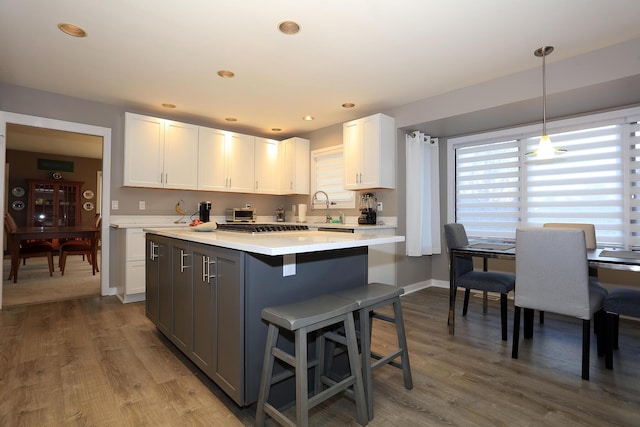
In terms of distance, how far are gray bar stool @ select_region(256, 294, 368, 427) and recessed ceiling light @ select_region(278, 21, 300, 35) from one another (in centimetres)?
191

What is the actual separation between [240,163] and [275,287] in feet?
11.3

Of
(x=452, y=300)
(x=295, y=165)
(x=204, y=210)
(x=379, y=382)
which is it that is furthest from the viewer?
(x=295, y=165)

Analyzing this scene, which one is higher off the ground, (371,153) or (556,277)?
(371,153)

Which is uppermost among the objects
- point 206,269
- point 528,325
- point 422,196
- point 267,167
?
point 267,167

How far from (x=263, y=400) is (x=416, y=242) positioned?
3.00 metres

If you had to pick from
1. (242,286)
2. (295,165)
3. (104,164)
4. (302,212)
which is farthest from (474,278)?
(104,164)

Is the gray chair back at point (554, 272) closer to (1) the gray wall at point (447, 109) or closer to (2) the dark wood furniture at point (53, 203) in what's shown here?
(1) the gray wall at point (447, 109)

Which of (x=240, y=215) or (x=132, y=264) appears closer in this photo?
(x=132, y=264)

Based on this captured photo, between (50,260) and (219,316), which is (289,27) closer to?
(219,316)

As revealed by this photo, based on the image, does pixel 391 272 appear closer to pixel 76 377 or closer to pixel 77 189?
pixel 76 377

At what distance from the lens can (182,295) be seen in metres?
2.19

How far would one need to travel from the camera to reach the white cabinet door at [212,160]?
4453 mm

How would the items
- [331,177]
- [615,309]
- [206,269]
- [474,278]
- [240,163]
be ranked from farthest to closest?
[331,177], [240,163], [474,278], [615,309], [206,269]

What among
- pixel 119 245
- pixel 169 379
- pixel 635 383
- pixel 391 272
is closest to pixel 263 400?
pixel 169 379
